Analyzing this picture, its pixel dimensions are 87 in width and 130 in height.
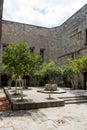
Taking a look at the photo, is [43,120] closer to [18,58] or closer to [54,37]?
[18,58]

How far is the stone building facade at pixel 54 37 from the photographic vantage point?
22.2m

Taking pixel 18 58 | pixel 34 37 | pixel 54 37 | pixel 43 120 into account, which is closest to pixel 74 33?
pixel 54 37

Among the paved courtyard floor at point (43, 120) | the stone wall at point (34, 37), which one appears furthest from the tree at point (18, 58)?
the stone wall at point (34, 37)

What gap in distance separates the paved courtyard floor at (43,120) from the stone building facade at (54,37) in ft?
43.5

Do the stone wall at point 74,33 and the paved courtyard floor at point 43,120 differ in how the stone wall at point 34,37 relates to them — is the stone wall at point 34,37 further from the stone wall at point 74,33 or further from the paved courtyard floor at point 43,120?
the paved courtyard floor at point 43,120

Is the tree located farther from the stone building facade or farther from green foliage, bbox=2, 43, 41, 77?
the stone building facade

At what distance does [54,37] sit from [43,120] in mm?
21020

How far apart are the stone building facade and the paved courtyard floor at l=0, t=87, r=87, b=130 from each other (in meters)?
13.3

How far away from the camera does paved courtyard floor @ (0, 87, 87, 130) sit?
6.49m

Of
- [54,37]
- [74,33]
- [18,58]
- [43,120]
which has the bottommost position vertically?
[43,120]

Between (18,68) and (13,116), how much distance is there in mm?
2847

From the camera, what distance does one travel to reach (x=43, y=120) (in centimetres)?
739

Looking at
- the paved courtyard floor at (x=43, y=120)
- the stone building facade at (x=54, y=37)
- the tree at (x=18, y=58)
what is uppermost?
the stone building facade at (x=54, y=37)

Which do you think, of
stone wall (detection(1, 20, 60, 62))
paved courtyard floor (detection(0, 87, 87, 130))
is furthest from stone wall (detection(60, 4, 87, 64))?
paved courtyard floor (detection(0, 87, 87, 130))
